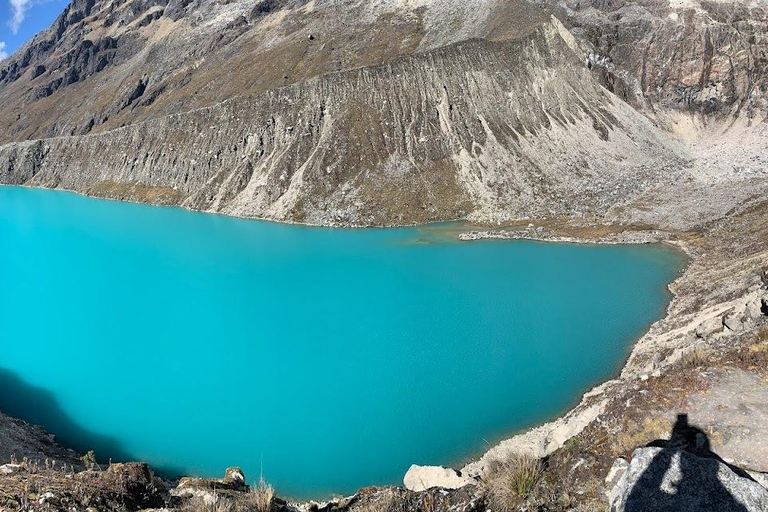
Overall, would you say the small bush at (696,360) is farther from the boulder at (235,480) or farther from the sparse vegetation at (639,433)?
the boulder at (235,480)

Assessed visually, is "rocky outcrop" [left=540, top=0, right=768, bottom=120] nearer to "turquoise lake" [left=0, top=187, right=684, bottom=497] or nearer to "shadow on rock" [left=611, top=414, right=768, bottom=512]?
"turquoise lake" [left=0, top=187, right=684, bottom=497]

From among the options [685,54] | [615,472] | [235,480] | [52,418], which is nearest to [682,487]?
[615,472]

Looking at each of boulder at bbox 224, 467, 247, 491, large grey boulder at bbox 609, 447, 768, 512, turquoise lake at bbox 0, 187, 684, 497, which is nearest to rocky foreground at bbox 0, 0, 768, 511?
large grey boulder at bbox 609, 447, 768, 512

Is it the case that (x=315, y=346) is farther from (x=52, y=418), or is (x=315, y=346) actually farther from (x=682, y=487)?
(x=682, y=487)

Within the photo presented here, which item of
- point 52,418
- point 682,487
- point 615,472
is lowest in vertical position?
point 52,418

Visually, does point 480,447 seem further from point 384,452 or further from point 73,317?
point 73,317
